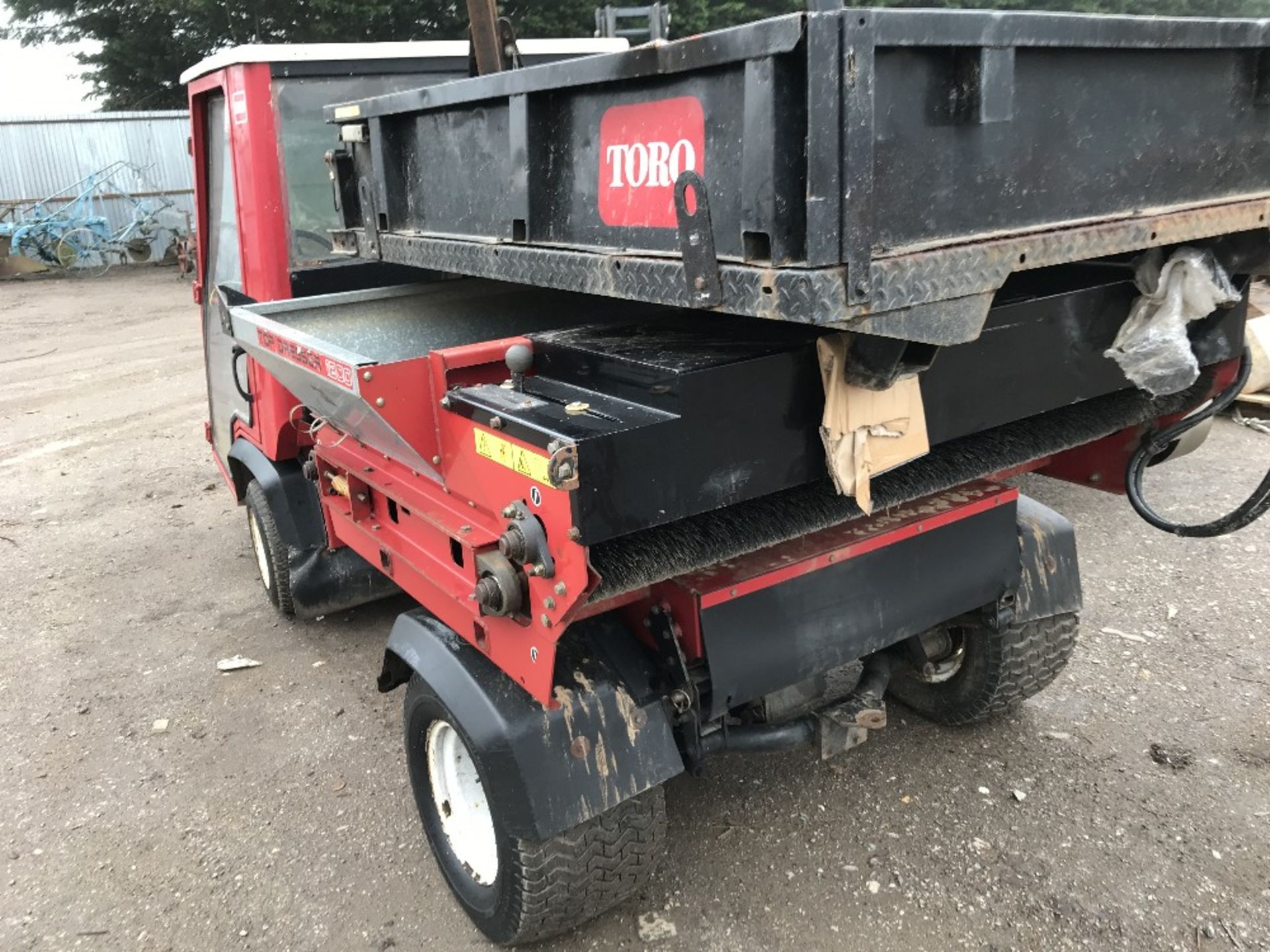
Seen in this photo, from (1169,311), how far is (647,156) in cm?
125

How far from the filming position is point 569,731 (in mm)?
2219

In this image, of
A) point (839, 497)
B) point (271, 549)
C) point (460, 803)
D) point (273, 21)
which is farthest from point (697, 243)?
point (273, 21)

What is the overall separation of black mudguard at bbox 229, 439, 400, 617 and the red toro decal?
3.98 ft

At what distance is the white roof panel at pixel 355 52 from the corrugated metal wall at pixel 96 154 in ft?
58.9

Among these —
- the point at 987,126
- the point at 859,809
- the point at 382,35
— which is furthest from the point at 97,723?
the point at 382,35

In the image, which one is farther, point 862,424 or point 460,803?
point 460,803

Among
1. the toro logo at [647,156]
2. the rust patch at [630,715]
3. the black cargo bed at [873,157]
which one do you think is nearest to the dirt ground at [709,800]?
→ the rust patch at [630,715]

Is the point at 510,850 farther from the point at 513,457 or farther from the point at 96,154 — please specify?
the point at 96,154

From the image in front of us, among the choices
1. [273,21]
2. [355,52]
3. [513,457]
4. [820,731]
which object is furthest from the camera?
[273,21]

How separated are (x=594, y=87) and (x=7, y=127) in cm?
2207

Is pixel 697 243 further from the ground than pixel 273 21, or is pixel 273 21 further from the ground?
pixel 273 21

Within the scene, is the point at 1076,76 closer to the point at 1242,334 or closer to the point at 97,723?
the point at 1242,334

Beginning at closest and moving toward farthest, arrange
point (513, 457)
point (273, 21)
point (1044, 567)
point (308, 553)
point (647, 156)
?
point (647, 156), point (513, 457), point (1044, 567), point (308, 553), point (273, 21)

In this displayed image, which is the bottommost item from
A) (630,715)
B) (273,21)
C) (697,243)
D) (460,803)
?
(460,803)
